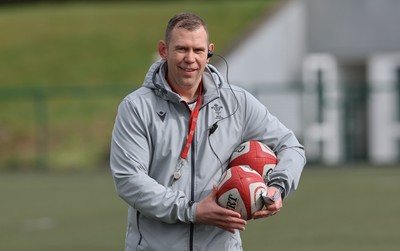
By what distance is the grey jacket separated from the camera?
5.35m

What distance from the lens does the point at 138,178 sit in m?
5.32

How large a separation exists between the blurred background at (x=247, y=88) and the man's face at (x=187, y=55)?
5.79 metres

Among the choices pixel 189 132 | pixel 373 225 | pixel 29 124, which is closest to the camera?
pixel 189 132

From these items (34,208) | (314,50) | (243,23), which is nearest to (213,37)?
(243,23)

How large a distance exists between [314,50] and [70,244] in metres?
19.5

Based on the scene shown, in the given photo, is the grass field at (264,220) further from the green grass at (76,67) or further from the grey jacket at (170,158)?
the green grass at (76,67)

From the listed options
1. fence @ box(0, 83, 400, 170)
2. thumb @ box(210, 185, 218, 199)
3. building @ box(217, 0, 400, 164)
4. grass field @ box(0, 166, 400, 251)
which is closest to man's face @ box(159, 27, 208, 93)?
thumb @ box(210, 185, 218, 199)

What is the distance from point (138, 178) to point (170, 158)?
0.20 m

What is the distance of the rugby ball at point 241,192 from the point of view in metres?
5.27

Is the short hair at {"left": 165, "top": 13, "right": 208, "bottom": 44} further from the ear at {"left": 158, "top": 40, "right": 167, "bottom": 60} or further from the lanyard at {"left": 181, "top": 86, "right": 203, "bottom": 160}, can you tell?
the lanyard at {"left": 181, "top": 86, "right": 203, "bottom": 160}

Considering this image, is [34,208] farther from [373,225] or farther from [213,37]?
[213,37]

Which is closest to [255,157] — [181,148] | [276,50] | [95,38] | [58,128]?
[181,148]

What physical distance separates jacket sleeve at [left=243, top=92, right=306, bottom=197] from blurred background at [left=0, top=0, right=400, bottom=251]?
5365mm

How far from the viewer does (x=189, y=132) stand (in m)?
5.41
